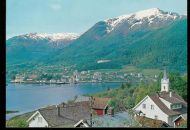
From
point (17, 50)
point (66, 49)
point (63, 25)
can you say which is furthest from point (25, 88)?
point (66, 49)

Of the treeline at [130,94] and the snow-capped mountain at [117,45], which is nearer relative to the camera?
the snow-capped mountain at [117,45]

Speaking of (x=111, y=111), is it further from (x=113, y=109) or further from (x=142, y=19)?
(x=142, y=19)

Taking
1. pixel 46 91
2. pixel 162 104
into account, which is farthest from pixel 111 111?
pixel 46 91

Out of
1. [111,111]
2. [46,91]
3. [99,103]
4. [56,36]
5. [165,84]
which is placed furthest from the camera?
[99,103]

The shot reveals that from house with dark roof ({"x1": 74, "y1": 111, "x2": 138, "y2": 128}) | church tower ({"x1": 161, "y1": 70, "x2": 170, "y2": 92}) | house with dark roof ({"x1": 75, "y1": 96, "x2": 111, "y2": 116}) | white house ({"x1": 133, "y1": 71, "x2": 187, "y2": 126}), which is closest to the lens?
house with dark roof ({"x1": 74, "y1": 111, "x2": 138, "y2": 128})

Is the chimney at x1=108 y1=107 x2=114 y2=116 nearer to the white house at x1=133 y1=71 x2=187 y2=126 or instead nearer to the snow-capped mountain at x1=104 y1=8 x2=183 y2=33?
the white house at x1=133 y1=71 x2=187 y2=126

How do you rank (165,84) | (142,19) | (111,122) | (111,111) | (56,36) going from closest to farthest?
(111,122) < (56,36) < (142,19) < (165,84) < (111,111)

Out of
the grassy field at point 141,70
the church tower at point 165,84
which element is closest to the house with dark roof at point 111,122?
the grassy field at point 141,70

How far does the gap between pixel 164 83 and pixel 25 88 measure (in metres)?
1.30

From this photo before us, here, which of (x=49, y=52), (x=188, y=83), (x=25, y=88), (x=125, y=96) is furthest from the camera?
(x=125, y=96)

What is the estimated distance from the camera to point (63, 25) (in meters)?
2.04

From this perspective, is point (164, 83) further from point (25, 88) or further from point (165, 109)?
point (25, 88)

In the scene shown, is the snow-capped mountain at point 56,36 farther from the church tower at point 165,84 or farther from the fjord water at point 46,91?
the church tower at point 165,84

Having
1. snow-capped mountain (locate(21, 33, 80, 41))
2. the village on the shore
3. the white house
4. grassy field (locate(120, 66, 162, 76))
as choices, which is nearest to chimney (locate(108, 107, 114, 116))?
the village on the shore
